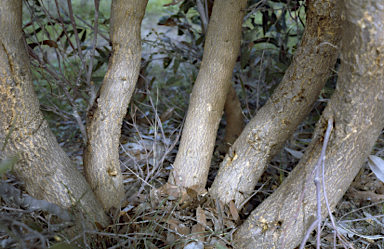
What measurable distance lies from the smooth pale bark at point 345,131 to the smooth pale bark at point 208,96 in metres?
0.41

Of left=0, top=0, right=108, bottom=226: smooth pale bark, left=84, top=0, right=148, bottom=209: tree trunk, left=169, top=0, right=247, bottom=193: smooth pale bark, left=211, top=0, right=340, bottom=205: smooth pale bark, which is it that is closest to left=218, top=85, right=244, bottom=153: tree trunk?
left=169, top=0, right=247, bottom=193: smooth pale bark

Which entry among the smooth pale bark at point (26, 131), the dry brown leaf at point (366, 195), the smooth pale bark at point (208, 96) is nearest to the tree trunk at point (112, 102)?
the smooth pale bark at point (26, 131)

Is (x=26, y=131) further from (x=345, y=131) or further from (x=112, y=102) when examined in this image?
(x=345, y=131)

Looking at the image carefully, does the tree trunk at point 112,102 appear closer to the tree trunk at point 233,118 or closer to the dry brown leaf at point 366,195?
the tree trunk at point 233,118

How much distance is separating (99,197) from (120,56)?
68cm

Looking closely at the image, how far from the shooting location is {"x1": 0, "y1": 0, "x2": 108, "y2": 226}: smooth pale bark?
3.53 feet

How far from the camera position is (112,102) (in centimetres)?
145

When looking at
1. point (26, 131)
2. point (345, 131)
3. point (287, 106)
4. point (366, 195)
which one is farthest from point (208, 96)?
point (366, 195)

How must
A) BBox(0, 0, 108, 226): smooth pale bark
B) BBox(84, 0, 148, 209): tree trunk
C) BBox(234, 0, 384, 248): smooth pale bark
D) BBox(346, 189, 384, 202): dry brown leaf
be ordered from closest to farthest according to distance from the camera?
BBox(234, 0, 384, 248): smooth pale bark < BBox(0, 0, 108, 226): smooth pale bark < BBox(84, 0, 148, 209): tree trunk < BBox(346, 189, 384, 202): dry brown leaf

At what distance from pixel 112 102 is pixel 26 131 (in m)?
0.41

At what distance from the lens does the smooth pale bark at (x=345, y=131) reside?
2.79 ft

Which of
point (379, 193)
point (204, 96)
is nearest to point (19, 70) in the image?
point (204, 96)

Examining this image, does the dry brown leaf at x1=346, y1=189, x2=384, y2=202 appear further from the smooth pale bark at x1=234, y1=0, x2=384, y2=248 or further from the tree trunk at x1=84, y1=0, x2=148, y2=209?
the tree trunk at x1=84, y1=0, x2=148, y2=209

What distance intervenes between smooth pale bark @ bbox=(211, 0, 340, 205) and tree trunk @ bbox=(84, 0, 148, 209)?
0.55 metres
